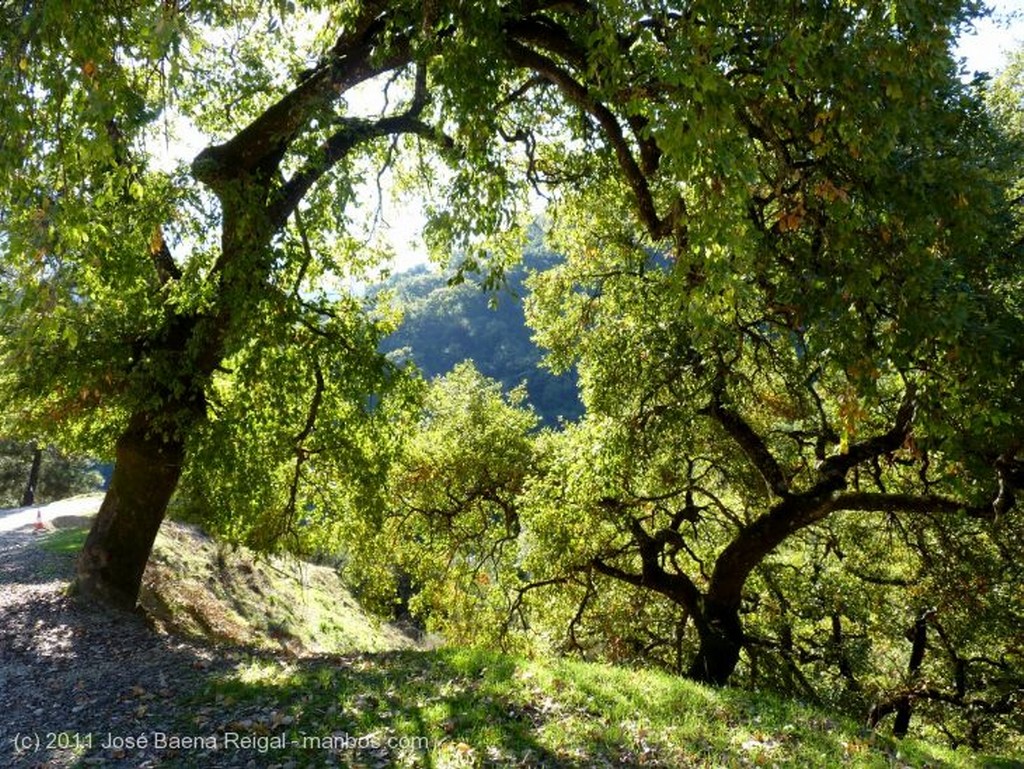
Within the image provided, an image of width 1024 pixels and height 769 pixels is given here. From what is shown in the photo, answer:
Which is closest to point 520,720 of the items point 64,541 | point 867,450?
point 867,450

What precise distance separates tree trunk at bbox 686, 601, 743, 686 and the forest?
6cm

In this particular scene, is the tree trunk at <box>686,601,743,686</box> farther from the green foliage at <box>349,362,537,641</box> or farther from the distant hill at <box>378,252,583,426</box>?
the distant hill at <box>378,252,583,426</box>

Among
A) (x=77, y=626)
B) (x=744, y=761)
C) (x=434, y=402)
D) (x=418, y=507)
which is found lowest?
(x=77, y=626)

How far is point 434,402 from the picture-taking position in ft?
61.5

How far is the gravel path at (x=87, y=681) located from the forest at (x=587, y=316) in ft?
3.27

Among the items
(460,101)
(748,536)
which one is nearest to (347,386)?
(460,101)

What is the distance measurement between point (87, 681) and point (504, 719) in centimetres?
475

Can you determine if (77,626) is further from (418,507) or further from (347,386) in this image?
(418,507)

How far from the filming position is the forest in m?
4.79

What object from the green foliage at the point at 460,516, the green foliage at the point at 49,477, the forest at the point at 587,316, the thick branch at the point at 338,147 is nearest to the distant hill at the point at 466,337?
the green foliage at the point at 49,477

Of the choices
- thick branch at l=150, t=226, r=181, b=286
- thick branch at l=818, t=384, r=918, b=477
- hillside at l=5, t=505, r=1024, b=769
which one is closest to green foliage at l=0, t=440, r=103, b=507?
thick branch at l=150, t=226, r=181, b=286

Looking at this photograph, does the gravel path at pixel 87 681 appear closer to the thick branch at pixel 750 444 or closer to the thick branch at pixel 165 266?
the thick branch at pixel 165 266

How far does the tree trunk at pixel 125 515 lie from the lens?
10477 mm

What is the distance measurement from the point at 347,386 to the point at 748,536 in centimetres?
662
